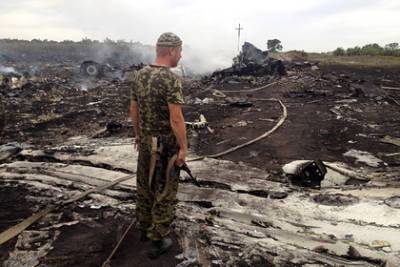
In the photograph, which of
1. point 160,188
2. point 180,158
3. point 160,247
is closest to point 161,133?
→ point 180,158

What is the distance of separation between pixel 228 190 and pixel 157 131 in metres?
2.08

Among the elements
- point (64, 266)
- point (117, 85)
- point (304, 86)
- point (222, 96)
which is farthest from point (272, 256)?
point (117, 85)

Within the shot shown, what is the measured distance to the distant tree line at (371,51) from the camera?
39.8 metres

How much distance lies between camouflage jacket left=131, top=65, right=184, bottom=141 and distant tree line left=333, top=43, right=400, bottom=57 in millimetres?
39204

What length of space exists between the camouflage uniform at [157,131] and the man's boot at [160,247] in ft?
0.16

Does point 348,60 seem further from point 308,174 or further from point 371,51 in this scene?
point 308,174

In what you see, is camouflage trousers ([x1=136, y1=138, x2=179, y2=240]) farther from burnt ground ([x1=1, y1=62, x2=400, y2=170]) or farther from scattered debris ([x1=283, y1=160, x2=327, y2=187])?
burnt ground ([x1=1, y1=62, x2=400, y2=170])

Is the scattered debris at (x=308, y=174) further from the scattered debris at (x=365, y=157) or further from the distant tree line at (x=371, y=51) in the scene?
the distant tree line at (x=371, y=51)

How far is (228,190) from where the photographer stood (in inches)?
227

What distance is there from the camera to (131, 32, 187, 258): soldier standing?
385cm

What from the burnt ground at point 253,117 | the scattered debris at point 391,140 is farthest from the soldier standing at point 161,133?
the scattered debris at point 391,140

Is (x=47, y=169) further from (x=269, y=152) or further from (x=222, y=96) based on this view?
(x=222, y=96)

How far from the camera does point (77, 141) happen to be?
9141 millimetres

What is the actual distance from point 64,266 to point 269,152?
4.91m
